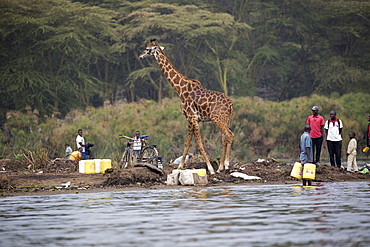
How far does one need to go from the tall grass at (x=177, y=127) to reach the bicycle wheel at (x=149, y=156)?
594 centimetres

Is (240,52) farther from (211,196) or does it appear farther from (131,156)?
(211,196)

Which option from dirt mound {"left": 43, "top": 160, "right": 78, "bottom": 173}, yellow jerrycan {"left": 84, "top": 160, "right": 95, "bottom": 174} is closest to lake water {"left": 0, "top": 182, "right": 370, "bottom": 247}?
yellow jerrycan {"left": 84, "top": 160, "right": 95, "bottom": 174}

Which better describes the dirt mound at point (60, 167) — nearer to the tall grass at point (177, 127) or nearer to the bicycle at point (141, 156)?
the bicycle at point (141, 156)

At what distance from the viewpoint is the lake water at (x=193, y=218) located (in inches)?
382

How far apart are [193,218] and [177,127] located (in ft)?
75.8

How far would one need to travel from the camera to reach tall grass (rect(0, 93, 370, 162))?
3136cm

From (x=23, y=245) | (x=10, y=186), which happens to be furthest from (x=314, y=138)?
(x=23, y=245)

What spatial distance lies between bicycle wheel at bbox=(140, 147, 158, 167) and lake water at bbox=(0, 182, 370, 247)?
18.5ft

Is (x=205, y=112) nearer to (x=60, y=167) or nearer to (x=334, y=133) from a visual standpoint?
(x=334, y=133)

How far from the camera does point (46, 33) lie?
4638 cm

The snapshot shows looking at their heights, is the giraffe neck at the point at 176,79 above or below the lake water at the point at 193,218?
Answer: above

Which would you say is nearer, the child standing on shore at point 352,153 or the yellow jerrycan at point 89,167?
the child standing on shore at point 352,153

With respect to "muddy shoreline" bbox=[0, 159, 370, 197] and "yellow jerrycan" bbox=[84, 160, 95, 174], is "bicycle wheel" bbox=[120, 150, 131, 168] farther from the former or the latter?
"muddy shoreline" bbox=[0, 159, 370, 197]

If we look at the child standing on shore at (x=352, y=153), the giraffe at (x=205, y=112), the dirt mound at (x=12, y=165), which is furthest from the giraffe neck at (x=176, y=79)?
the dirt mound at (x=12, y=165)
